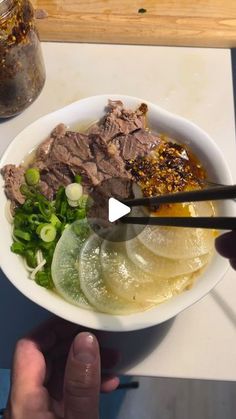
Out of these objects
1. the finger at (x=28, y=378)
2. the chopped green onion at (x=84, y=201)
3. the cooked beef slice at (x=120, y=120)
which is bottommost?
the finger at (x=28, y=378)

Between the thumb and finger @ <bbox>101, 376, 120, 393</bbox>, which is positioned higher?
the thumb

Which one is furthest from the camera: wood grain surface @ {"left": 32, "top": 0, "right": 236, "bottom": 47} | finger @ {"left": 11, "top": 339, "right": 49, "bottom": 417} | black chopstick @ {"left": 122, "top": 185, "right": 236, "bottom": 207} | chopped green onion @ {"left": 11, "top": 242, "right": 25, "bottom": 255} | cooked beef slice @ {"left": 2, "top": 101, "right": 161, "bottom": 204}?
wood grain surface @ {"left": 32, "top": 0, "right": 236, "bottom": 47}

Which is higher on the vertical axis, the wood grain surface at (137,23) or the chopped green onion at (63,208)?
the wood grain surface at (137,23)

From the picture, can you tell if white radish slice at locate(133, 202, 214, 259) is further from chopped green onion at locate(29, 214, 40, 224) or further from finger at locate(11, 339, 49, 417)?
finger at locate(11, 339, 49, 417)

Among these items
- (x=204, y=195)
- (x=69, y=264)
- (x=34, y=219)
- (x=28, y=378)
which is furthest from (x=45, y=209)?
(x=204, y=195)

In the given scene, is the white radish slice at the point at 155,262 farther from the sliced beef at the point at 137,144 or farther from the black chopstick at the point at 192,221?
the sliced beef at the point at 137,144

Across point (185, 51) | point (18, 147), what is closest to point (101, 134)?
point (18, 147)

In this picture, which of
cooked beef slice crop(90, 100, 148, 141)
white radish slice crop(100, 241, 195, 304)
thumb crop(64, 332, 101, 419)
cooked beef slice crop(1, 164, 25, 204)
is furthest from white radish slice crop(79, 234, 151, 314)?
cooked beef slice crop(90, 100, 148, 141)

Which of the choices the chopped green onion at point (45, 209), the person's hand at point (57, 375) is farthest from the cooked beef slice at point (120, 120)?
the person's hand at point (57, 375)
